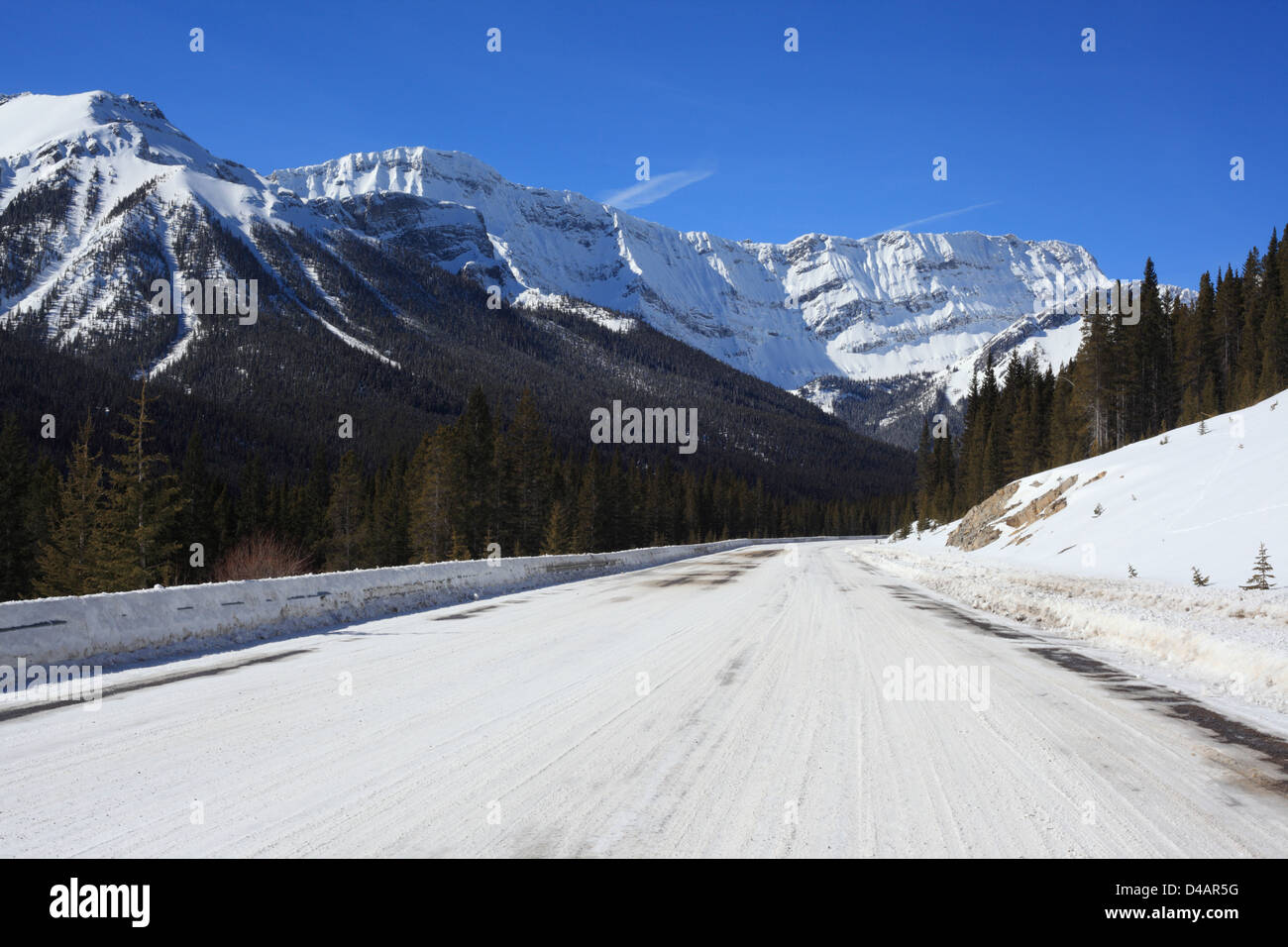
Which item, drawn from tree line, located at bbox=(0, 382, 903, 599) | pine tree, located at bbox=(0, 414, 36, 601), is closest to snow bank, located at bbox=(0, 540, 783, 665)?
tree line, located at bbox=(0, 382, 903, 599)

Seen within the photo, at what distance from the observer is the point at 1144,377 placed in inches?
2842

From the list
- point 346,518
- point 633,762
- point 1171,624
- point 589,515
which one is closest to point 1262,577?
point 1171,624

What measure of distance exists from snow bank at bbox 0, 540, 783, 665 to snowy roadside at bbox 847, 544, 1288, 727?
1275cm

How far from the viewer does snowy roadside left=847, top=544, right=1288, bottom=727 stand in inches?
333

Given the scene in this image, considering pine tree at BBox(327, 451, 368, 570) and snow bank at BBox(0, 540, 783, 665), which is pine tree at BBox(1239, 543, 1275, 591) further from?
pine tree at BBox(327, 451, 368, 570)

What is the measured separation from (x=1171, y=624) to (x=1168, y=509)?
18.9 m

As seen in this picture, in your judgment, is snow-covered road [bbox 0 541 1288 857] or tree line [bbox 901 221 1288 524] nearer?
snow-covered road [bbox 0 541 1288 857]

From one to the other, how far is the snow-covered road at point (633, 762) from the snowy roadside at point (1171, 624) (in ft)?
2.91

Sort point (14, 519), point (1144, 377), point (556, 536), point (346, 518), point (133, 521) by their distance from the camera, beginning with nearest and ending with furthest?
point (133, 521) → point (14, 519) → point (556, 536) → point (346, 518) → point (1144, 377)

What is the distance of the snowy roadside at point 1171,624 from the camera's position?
8453mm

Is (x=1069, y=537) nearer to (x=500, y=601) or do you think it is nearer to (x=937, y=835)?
(x=500, y=601)

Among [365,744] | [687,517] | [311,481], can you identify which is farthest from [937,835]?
[687,517]

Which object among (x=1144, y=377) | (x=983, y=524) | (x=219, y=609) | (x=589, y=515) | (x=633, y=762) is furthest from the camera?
(x=1144, y=377)

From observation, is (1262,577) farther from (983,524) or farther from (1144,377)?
(1144,377)
